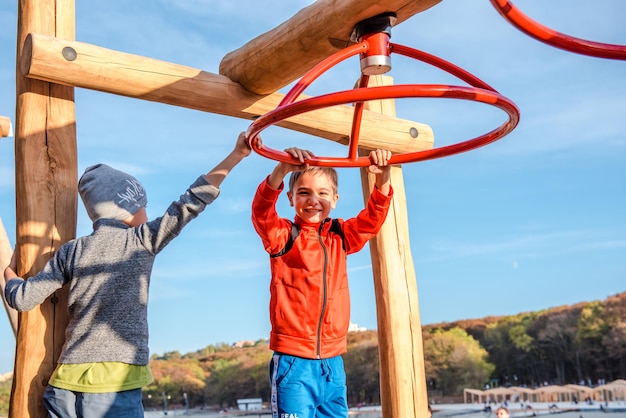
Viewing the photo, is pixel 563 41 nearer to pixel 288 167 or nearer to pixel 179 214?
pixel 288 167

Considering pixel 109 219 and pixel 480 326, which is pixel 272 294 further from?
pixel 480 326

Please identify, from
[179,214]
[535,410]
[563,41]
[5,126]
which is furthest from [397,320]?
[535,410]

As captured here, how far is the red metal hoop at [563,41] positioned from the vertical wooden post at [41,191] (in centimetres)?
206

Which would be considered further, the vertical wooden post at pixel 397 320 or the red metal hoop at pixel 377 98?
the vertical wooden post at pixel 397 320

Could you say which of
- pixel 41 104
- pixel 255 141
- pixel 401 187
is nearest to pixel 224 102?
pixel 41 104

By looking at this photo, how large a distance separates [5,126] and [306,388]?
4009 mm

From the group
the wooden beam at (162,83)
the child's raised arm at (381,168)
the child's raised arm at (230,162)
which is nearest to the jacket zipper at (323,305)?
the child's raised arm at (381,168)

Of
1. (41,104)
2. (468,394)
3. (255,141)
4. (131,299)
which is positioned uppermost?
(41,104)

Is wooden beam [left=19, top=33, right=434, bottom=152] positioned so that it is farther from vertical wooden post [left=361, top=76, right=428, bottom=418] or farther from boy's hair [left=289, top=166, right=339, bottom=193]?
boy's hair [left=289, top=166, right=339, bottom=193]

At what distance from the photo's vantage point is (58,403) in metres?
2.69

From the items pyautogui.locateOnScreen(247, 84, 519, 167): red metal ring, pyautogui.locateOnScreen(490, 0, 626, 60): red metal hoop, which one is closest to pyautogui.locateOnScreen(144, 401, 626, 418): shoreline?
pyautogui.locateOnScreen(247, 84, 519, 167): red metal ring

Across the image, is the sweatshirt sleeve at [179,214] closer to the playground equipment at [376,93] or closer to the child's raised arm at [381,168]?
the playground equipment at [376,93]

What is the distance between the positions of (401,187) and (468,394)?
97.5ft

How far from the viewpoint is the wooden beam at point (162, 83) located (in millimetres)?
3098
